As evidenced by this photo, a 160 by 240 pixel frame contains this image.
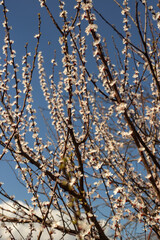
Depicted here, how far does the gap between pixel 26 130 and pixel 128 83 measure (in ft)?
7.18

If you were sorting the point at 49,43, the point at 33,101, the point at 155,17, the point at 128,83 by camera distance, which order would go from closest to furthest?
1. the point at 155,17
2. the point at 49,43
3. the point at 128,83
4. the point at 33,101

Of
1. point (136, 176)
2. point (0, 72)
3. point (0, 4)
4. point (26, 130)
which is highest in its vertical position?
point (0, 4)

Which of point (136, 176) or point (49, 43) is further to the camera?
point (136, 176)

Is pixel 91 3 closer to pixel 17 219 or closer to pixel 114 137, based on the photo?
pixel 17 219

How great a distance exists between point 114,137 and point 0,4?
149 inches

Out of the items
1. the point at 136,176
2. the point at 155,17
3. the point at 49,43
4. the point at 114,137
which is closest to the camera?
the point at 155,17

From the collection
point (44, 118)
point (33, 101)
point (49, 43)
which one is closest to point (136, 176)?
point (44, 118)

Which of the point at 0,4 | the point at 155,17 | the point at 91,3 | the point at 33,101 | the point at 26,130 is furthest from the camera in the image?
the point at 26,130

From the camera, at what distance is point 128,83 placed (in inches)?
157

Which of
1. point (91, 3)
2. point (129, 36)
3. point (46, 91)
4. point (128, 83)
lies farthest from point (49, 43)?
point (46, 91)

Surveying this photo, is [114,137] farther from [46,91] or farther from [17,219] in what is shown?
[17,219]

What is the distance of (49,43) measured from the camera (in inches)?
119

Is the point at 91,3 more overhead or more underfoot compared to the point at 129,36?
more underfoot

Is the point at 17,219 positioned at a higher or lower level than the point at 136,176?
lower
